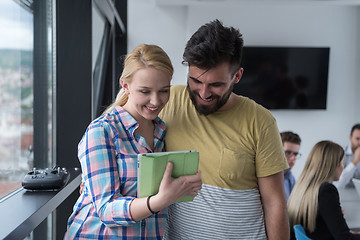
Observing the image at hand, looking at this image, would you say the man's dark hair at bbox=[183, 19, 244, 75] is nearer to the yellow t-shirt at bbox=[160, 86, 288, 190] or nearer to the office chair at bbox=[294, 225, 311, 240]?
the yellow t-shirt at bbox=[160, 86, 288, 190]

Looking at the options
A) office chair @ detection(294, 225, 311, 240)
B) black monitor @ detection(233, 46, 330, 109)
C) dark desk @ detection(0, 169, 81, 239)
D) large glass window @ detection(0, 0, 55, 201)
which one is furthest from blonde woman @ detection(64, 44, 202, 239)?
black monitor @ detection(233, 46, 330, 109)

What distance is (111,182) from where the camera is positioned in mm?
Result: 1124

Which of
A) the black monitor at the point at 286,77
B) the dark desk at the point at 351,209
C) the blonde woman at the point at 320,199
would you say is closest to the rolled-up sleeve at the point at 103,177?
the blonde woman at the point at 320,199

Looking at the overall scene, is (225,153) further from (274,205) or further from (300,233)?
(300,233)

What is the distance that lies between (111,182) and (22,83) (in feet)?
2.77

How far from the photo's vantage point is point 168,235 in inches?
60.7

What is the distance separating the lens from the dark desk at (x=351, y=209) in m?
2.62

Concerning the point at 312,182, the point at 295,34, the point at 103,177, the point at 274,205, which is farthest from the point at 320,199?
the point at 295,34

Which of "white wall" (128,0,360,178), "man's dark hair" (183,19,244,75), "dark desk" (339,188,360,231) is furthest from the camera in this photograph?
"white wall" (128,0,360,178)

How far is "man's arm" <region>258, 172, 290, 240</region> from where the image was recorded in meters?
1.50

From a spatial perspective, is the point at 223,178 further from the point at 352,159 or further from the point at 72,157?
the point at 352,159

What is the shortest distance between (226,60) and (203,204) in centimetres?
55

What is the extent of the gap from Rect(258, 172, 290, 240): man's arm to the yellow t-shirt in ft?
0.12

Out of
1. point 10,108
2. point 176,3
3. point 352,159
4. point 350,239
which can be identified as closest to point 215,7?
point 176,3
